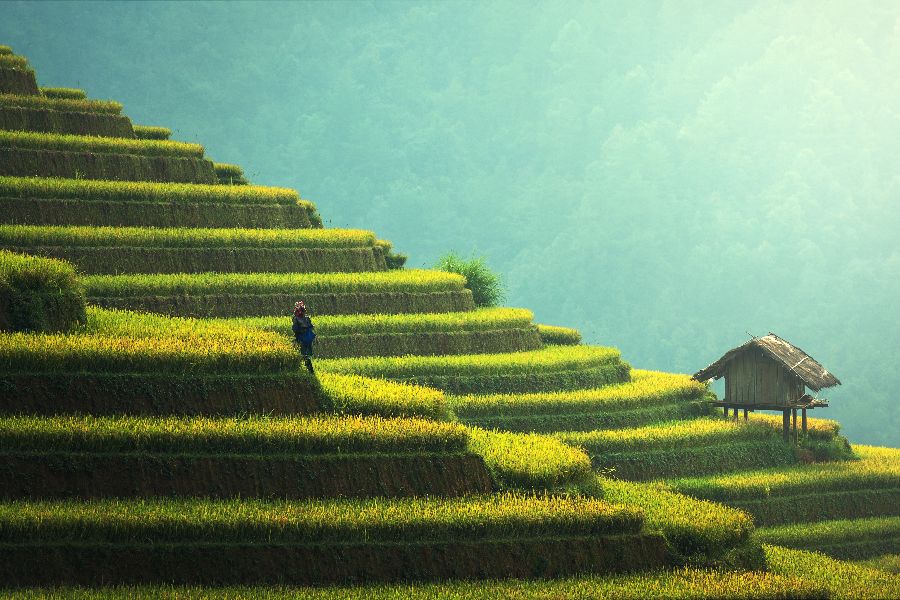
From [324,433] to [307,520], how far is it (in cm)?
233

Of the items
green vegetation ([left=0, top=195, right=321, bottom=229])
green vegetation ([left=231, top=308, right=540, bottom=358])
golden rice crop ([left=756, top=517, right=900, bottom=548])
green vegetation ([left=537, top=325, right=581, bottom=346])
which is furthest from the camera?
green vegetation ([left=537, top=325, right=581, bottom=346])

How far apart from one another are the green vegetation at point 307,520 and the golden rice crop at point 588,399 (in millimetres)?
12076

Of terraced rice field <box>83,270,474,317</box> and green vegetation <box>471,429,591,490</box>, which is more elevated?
terraced rice field <box>83,270,474,317</box>

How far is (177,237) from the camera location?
40.4 metres

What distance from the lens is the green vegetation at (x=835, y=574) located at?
27172 millimetres

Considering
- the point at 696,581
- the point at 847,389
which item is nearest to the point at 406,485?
the point at 696,581

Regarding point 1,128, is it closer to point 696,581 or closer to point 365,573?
point 365,573

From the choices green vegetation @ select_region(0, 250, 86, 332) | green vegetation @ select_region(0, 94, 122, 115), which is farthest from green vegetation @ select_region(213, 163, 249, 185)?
green vegetation @ select_region(0, 250, 86, 332)

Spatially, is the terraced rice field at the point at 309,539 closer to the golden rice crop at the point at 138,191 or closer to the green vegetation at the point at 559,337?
the golden rice crop at the point at 138,191

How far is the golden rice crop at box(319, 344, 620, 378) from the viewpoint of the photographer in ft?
126

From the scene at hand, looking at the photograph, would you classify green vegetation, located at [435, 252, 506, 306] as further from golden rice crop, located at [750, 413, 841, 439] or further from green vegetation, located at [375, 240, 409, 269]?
golden rice crop, located at [750, 413, 841, 439]

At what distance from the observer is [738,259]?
136 metres

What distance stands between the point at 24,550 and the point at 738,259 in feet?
390

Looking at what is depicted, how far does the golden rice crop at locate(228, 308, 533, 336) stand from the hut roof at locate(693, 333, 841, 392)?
660 cm
